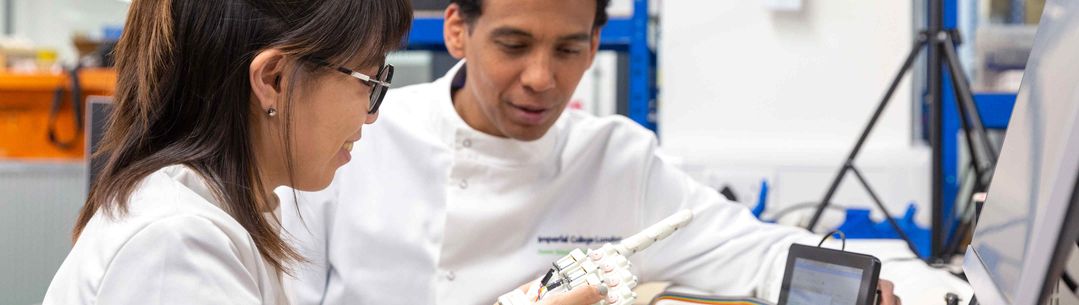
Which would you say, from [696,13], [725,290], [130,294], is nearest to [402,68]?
[696,13]

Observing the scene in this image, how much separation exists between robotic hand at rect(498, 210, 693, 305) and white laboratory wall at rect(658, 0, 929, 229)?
5.68 feet

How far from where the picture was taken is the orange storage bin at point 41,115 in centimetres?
249

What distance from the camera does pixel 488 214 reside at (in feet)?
4.13

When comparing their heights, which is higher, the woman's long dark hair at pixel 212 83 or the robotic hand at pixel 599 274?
the woman's long dark hair at pixel 212 83

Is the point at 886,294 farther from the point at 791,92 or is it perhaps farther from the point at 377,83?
the point at 791,92

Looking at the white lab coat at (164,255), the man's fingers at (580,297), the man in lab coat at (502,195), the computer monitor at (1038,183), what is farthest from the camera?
the man in lab coat at (502,195)

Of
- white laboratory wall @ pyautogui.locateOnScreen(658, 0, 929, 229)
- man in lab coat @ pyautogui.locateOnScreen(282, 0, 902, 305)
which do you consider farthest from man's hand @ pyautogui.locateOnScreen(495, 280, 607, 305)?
white laboratory wall @ pyautogui.locateOnScreen(658, 0, 929, 229)

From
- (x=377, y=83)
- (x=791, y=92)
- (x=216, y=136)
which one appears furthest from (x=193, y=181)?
(x=791, y=92)

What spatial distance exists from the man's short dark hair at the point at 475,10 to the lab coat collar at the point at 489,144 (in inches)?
4.6

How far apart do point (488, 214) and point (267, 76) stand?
21.6 inches

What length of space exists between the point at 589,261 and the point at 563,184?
1.72 ft

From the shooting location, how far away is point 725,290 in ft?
4.05

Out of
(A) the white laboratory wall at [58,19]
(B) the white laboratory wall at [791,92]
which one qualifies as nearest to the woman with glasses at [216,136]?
(B) the white laboratory wall at [791,92]

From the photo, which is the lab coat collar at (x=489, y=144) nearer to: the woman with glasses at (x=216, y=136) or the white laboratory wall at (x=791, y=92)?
the woman with glasses at (x=216, y=136)
